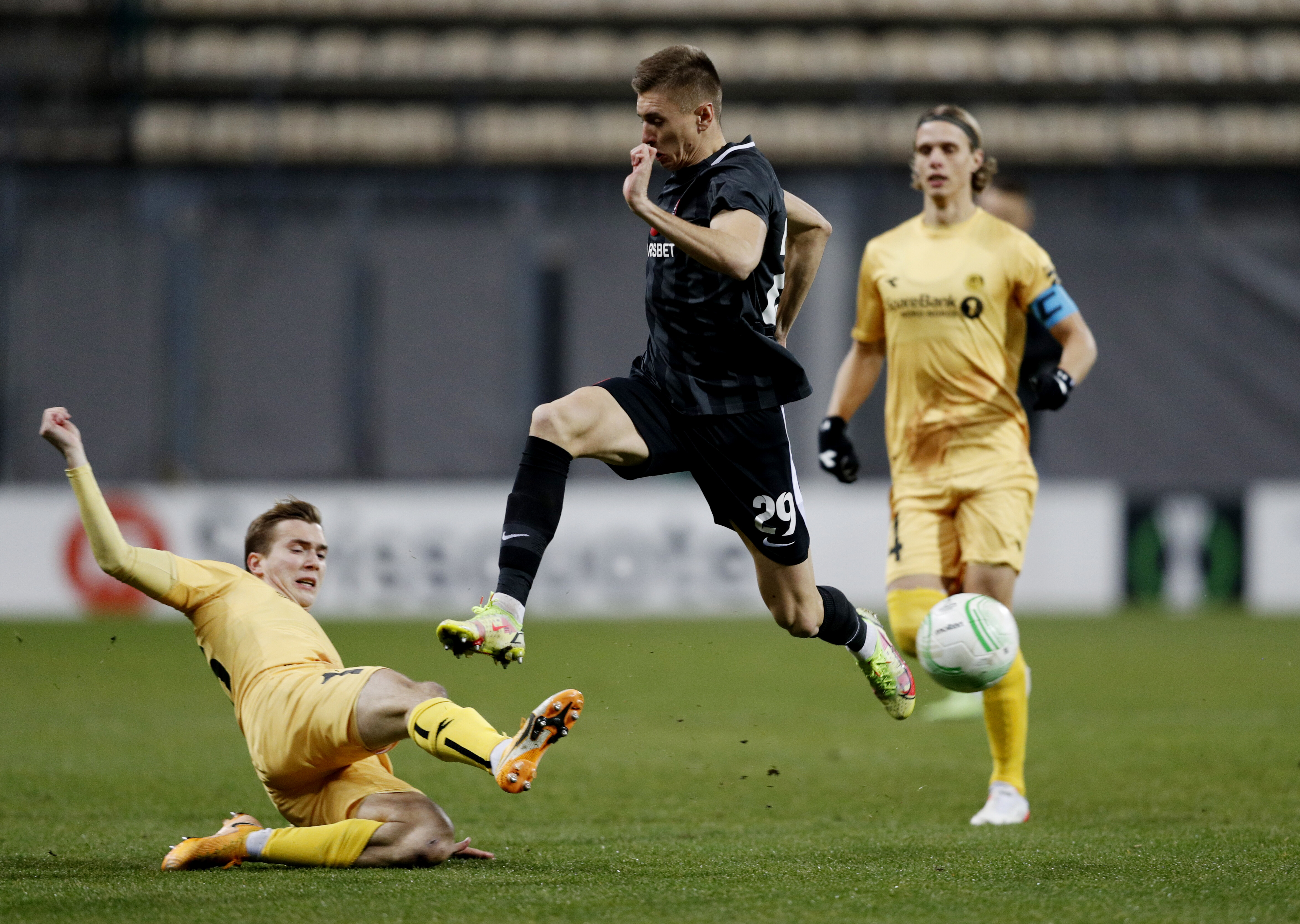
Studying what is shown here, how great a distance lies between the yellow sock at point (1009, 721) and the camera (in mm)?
5227

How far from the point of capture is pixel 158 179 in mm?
17109

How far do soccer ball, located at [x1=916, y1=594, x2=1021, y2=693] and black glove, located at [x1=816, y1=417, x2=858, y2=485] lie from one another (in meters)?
0.87

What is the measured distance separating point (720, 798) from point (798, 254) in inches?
79.2

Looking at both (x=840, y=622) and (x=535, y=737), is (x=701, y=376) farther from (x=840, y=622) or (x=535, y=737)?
(x=535, y=737)

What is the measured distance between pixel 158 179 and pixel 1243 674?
1235cm

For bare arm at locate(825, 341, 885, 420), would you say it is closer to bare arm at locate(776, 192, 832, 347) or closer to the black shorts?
bare arm at locate(776, 192, 832, 347)

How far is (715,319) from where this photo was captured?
435 cm

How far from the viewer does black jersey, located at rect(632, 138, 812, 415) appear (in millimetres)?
4328

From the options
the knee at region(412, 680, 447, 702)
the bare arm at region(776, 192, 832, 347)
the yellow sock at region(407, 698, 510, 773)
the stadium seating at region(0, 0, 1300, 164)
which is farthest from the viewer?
the stadium seating at region(0, 0, 1300, 164)

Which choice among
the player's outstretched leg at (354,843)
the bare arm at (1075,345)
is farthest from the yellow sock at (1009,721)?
the player's outstretched leg at (354,843)

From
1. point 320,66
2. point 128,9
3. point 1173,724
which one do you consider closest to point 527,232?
point 320,66

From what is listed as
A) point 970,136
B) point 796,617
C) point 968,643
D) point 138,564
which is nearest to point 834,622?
point 796,617

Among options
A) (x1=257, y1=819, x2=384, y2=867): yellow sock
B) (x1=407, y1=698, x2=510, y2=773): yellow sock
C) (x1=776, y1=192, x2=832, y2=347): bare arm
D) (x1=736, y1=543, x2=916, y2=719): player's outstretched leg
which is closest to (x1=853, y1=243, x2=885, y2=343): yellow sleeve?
(x1=776, y1=192, x2=832, y2=347): bare arm

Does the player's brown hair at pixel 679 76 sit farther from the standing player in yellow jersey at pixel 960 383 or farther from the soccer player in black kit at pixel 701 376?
the standing player in yellow jersey at pixel 960 383
